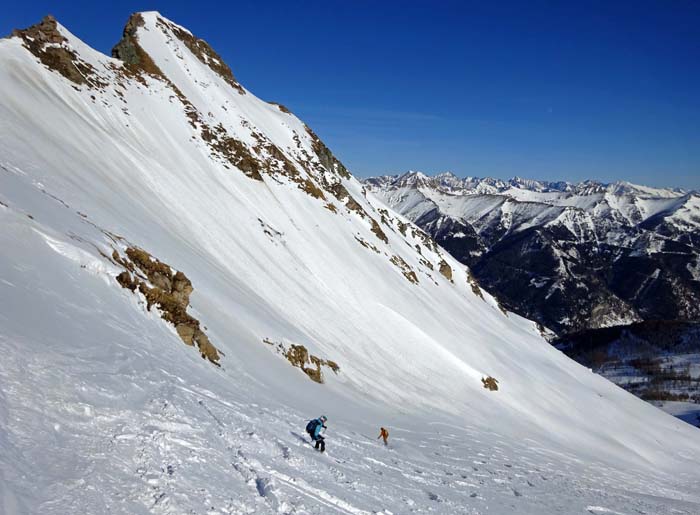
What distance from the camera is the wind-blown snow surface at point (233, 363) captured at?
396 inches

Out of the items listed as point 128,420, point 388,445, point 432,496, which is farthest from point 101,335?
point 388,445

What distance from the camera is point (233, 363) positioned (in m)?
23.3

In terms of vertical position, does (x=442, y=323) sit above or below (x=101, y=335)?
above

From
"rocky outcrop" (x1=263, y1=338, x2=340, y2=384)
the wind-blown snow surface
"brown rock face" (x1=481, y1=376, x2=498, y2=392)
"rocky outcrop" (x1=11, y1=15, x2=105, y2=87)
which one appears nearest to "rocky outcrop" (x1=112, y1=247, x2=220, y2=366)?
the wind-blown snow surface

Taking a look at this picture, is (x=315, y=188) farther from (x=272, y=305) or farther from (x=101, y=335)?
(x=101, y=335)

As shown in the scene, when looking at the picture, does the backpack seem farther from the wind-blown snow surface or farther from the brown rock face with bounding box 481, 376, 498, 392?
the brown rock face with bounding box 481, 376, 498, 392

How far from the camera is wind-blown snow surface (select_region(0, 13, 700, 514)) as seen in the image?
33.0ft

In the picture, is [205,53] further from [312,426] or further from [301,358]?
[312,426]

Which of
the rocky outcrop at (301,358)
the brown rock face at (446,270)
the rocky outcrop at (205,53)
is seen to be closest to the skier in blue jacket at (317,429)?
the rocky outcrop at (301,358)

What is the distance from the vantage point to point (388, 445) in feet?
70.4

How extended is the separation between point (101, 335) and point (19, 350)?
3587mm

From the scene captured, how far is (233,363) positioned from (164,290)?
16.5ft

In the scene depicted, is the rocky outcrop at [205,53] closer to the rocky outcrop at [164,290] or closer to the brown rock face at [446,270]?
the brown rock face at [446,270]

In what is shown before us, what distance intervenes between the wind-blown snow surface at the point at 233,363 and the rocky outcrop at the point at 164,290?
815 mm
